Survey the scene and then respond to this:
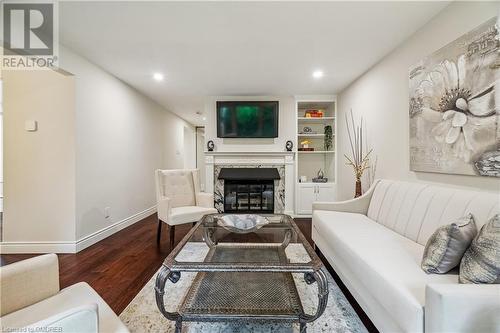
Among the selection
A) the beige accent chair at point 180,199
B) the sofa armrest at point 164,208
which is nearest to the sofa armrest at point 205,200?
the beige accent chair at point 180,199

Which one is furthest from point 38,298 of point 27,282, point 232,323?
point 232,323

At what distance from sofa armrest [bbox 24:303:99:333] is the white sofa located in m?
1.26

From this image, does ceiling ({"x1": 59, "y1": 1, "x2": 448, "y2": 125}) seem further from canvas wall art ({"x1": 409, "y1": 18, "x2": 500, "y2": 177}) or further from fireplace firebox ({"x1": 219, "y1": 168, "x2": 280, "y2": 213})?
fireplace firebox ({"x1": 219, "y1": 168, "x2": 280, "y2": 213})

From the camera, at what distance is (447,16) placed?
1968mm

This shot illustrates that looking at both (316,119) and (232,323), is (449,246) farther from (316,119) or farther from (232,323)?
(316,119)

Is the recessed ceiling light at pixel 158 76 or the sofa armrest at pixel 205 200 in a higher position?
the recessed ceiling light at pixel 158 76

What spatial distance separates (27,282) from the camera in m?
1.08

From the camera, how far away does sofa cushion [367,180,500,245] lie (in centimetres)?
151

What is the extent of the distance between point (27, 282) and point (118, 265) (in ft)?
5.00

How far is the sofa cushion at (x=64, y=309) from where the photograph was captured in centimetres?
95

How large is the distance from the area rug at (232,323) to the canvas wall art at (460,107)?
1.34m

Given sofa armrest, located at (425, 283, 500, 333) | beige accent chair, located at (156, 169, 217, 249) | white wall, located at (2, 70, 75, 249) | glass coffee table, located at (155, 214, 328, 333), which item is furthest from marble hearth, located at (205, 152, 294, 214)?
sofa armrest, located at (425, 283, 500, 333)

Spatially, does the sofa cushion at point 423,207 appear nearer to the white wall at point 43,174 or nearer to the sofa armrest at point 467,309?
the sofa armrest at point 467,309

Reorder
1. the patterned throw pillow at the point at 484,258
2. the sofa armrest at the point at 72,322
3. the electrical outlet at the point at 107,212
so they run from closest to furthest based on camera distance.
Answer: the sofa armrest at the point at 72,322, the patterned throw pillow at the point at 484,258, the electrical outlet at the point at 107,212
